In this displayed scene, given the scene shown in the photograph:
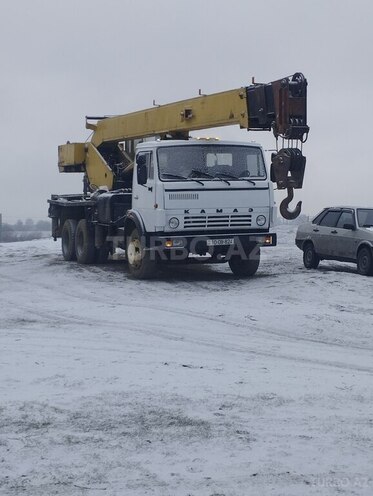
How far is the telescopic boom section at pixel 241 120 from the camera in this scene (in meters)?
15.0

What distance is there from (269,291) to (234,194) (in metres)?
2.20

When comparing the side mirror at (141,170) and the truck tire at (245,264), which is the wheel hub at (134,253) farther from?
the truck tire at (245,264)

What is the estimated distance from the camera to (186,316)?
1207 cm

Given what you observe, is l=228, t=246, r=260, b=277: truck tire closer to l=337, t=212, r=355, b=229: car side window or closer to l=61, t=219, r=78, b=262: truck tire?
l=337, t=212, r=355, b=229: car side window

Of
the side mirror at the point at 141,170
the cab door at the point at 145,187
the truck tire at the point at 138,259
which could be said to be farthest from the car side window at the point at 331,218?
the side mirror at the point at 141,170

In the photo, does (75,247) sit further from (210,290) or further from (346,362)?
(346,362)

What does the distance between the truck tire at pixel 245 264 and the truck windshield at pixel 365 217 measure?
8.47 ft

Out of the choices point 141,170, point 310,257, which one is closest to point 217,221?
point 141,170

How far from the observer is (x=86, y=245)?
64.6 ft

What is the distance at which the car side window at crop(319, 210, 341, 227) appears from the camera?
729 inches

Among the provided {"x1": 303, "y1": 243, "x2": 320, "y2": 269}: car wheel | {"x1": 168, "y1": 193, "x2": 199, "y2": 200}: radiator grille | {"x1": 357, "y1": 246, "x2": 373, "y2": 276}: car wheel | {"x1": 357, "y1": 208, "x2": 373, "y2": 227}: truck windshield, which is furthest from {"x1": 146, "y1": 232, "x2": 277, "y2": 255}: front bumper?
{"x1": 303, "y1": 243, "x2": 320, "y2": 269}: car wheel

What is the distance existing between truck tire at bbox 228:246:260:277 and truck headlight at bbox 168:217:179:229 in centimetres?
199

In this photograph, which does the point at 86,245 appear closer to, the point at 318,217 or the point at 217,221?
the point at 217,221

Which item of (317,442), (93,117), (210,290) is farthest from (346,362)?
(93,117)
